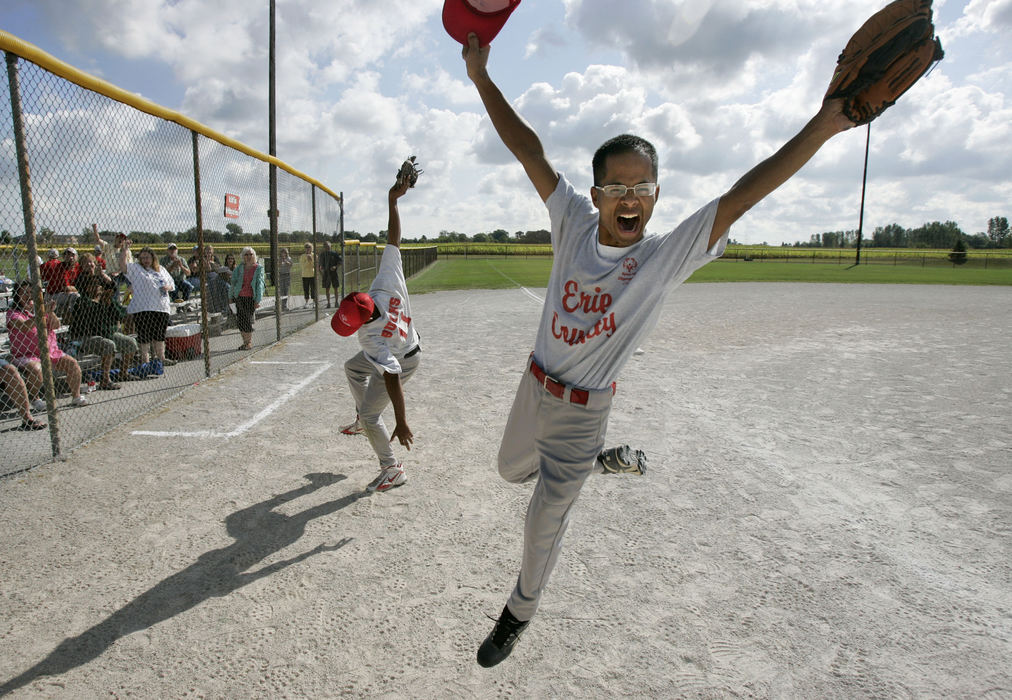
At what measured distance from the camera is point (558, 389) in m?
2.56

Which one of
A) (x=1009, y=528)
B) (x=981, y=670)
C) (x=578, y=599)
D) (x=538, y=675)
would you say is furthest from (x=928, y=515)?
(x=538, y=675)

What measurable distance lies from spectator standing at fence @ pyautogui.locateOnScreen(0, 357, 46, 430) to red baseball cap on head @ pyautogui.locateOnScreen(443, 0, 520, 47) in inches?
209

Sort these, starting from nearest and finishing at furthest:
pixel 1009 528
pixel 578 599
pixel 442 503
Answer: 1. pixel 578 599
2. pixel 1009 528
3. pixel 442 503

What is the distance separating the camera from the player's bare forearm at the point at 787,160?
2041 millimetres

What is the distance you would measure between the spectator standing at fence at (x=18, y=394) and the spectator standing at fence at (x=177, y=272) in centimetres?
630

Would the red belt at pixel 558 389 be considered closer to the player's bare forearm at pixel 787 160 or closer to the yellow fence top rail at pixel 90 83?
the player's bare forearm at pixel 787 160

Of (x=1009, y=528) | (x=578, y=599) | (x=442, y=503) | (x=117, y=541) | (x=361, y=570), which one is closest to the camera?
(x=578, y=599)

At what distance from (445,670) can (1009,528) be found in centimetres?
363

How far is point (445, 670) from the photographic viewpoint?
8.22 ft

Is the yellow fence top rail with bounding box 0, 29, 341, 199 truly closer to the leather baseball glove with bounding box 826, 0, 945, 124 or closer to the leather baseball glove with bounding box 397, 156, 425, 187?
the leather baseball glove with bounding box 397, 156, 425, 187

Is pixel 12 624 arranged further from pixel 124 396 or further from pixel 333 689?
pixel 124 396

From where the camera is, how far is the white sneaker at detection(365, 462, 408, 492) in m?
4.35

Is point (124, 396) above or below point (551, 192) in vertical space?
below

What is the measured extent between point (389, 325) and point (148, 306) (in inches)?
216
